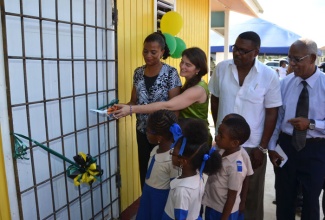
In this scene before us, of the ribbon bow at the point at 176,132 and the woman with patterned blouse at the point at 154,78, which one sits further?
the woman with patterned blouse at the point at 154,78

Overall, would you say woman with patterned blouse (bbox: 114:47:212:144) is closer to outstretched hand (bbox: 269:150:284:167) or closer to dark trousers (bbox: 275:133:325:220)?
outstretched hand (bbox: 269:150:284:167)

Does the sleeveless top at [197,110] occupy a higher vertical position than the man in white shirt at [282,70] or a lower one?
lower

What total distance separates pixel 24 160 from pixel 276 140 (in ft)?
5.82

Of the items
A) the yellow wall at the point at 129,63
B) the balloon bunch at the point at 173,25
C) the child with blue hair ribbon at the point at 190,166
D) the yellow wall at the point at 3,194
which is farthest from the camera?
the balloon bunch at the point at 173,25

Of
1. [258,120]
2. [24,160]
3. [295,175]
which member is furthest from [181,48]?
[24,160]

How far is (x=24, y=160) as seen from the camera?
5.60 ft

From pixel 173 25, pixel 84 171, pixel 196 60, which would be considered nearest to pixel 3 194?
pixel 84 171

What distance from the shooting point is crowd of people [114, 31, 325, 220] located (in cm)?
157

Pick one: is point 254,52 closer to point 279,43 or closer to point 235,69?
point 235,69

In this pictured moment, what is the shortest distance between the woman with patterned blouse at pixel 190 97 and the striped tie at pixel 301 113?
1.94 ft

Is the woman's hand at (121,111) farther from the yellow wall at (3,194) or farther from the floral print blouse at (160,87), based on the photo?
the yellow wall at (3,194)

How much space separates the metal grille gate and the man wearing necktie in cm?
138

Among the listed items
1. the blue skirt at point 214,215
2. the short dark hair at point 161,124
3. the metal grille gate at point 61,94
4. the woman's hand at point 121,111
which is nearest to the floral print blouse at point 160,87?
the woman's hand at point 121,111

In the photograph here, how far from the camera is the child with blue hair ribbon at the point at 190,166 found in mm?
1416
